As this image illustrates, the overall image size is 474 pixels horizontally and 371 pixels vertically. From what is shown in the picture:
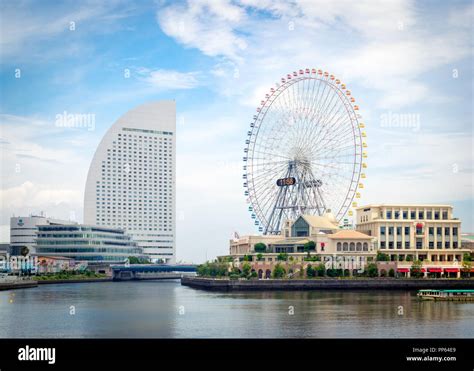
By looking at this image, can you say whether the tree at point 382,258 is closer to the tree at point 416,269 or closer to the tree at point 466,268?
the tree at point 416,269

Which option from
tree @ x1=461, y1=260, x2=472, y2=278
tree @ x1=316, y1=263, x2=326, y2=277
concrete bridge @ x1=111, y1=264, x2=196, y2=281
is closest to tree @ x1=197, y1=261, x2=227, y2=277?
tree @ x1=316, y1=263, x2=326, y2=277

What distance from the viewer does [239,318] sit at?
69938 millimetres

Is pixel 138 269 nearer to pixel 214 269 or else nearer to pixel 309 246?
pixel 214 269

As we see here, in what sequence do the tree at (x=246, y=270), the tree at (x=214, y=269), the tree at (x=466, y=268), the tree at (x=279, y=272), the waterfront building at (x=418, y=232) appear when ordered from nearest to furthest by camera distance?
the tree at (x=279, y=272) → the tree at (x=246, y=270) → the tree at (x=466, y=268) → the waterfront building at (x=418, y=232) → the tree at (x=214, y=269)

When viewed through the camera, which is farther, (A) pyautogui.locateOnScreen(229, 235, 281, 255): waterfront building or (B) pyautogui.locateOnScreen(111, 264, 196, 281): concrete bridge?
(B) pyautogui.locateOnScreen(111, 264, 196, 281): concrete bridge

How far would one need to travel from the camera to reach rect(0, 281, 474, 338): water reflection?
2377 inches

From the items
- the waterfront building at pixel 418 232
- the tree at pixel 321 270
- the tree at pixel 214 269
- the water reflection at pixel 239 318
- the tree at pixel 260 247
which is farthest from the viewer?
the tree at pixel 214 269

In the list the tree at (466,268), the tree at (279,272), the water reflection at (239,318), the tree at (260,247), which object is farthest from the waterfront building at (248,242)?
the water reflection at (239,318)

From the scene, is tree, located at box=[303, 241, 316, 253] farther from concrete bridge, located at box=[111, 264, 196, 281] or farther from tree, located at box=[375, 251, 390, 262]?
concrete bridge, located at box=[111, 264, 196, 281]

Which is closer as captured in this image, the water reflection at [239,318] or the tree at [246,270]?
the water reflection at [239,318]

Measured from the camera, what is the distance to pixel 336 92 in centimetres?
11606

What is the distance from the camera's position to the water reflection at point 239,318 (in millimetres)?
60375
